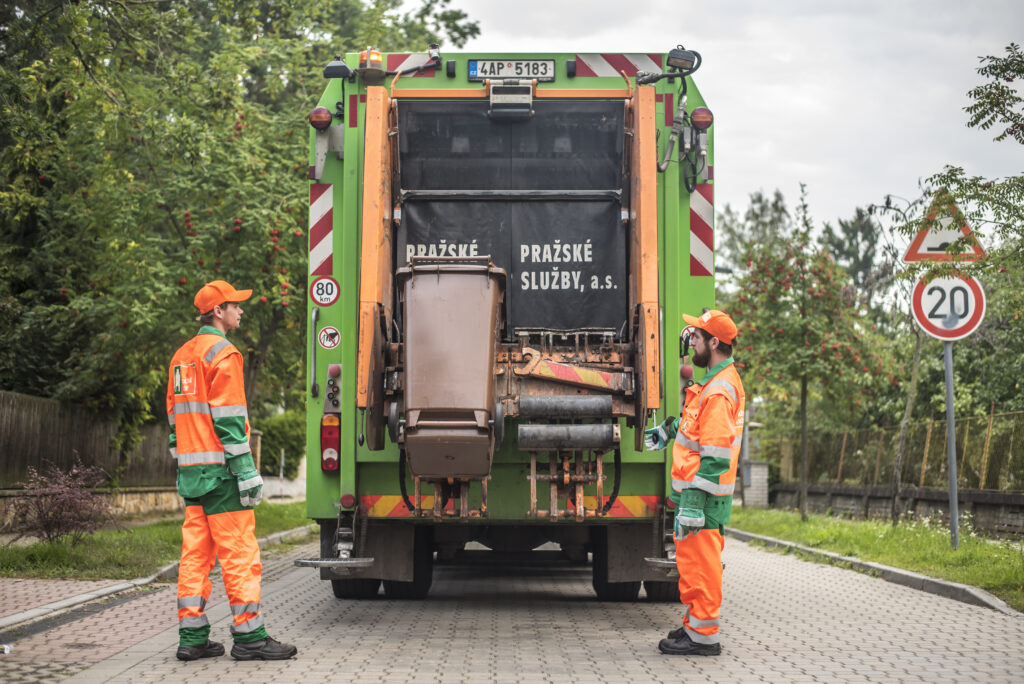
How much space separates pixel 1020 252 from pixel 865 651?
3.97 metres

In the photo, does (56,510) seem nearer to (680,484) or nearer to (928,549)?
(680,484)

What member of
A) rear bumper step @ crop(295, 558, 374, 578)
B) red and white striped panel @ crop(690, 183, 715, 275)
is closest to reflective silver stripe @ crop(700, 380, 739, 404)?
red and white striped panel @ crop(690, 183, 715, 275)

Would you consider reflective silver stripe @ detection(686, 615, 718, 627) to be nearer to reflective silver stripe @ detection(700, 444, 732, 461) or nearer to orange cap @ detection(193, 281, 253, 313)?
reflective silver stripe @ detection(700, 444, 732, 461)

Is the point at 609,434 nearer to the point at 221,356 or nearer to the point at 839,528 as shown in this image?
the point at 221,356

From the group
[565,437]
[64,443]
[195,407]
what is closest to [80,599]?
[195,407]

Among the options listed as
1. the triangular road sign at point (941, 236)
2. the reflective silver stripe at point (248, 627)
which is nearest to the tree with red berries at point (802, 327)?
the triangular road sign at point (941, 236)

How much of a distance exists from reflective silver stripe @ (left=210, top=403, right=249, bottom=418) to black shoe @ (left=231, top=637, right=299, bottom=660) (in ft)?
3.87

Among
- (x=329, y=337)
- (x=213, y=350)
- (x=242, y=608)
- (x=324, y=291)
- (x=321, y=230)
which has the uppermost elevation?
(x=321, y=230)

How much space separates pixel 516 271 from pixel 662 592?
2.72 m

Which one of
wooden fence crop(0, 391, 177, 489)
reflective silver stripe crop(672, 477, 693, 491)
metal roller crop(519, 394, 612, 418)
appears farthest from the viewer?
Result: wooden fence crop(0, 391, 177, 489)

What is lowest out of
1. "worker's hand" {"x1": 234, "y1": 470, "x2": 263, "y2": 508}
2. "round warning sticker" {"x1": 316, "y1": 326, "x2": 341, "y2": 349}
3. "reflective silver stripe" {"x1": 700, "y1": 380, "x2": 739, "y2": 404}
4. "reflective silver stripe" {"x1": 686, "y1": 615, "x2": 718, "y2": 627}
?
"reflective silver stripe" {"x1": 686, "y1": 615, "x2": 718, "y2": 627}

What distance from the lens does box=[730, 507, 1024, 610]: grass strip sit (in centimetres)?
984

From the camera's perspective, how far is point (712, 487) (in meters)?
6.52

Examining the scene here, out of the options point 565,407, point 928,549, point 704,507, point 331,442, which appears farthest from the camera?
point 928,549
